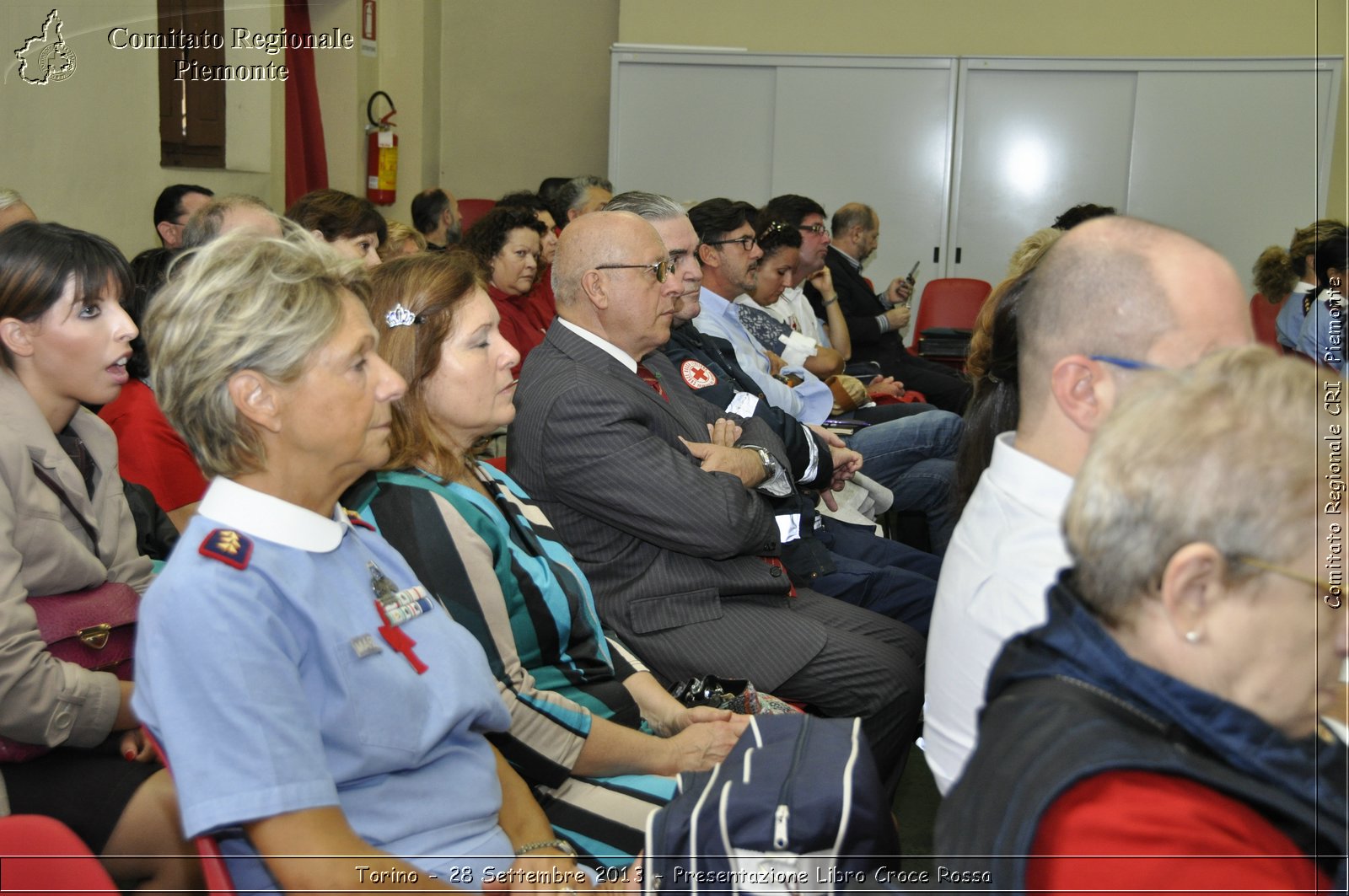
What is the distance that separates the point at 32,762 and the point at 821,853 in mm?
1252

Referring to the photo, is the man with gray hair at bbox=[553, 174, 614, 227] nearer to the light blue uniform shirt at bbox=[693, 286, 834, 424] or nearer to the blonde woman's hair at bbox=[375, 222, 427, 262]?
the blonde woman's hair at bbox=[375, 222, 427, 262]

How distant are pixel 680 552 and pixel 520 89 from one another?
645 centimetres

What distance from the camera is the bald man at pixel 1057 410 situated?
132 centimetres

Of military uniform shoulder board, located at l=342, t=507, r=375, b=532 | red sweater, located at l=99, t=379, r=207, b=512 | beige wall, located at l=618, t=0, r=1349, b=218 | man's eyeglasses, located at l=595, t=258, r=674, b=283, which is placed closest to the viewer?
military uniform shoulder board, located at l=342, t=507, r=375, b=532

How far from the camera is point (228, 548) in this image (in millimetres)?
1184

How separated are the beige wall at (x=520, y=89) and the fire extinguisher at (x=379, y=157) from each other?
2.85 ft

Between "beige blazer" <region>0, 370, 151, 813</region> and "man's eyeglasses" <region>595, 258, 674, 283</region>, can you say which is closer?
"beige blazer" <region>0, 370, 151, 813</region>

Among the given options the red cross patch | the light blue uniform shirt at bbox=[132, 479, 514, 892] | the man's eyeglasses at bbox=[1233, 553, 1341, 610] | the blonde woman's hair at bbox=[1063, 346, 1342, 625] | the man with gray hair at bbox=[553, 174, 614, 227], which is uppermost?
the man with gray hair at bbox=[553, 174, 614, 227]

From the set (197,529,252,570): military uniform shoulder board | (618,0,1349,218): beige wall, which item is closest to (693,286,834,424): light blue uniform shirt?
(197,529,252,570): military uniform shoulder board

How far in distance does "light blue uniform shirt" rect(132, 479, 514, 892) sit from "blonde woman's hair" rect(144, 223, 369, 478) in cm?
8

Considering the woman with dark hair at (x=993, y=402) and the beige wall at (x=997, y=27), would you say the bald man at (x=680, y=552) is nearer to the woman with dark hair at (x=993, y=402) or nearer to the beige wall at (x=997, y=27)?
the woman with dark hair at (x=993, y=402)

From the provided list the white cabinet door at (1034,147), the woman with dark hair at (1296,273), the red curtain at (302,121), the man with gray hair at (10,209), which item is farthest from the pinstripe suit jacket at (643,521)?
the white cabinet door at (1034,147)

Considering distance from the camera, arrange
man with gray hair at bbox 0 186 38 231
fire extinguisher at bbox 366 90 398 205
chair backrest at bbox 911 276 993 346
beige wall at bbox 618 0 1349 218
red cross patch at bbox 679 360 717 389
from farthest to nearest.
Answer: beige wall at bbox 618 0 1349 218, fire extinguisher at bbox 366 90 398 205, chair backrest at bbox 911 276 993 346, red cross patch at bbox 679 360 717 389, man with gray hair at bbox 0 186 38 231

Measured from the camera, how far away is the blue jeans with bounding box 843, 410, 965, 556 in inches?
145
